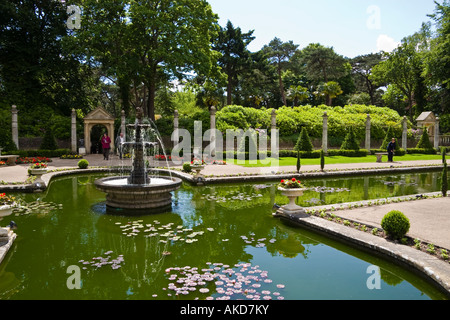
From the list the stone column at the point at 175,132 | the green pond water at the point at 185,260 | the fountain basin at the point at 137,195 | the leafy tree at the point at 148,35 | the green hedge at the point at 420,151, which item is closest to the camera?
the green pond water at the point at 185,260

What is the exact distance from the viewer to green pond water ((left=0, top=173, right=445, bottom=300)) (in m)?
4.42

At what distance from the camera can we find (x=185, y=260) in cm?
546

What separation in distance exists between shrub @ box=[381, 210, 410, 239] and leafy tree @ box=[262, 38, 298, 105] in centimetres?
3811

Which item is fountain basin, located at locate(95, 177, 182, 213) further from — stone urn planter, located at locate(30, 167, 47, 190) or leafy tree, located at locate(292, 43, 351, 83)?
leafy tree, located at locate(292, 43, 351, 83)

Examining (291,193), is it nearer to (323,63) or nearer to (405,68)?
(323,63)

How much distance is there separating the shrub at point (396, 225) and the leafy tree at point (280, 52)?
1500 inches

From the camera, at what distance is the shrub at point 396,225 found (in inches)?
231

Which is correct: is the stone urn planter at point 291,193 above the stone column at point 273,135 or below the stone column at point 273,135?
below

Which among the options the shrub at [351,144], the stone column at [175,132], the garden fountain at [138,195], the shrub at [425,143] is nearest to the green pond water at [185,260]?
the garden fountain at [138,195]

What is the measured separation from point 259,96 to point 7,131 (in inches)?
1093

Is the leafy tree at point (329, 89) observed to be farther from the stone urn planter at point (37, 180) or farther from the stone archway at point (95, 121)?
the stone urn planter at point (37, 180)

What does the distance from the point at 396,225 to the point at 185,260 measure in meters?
3.78

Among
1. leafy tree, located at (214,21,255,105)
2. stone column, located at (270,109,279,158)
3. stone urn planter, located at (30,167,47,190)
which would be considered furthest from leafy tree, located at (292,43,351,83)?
stone urn planter, located at (30,167,47,190)
